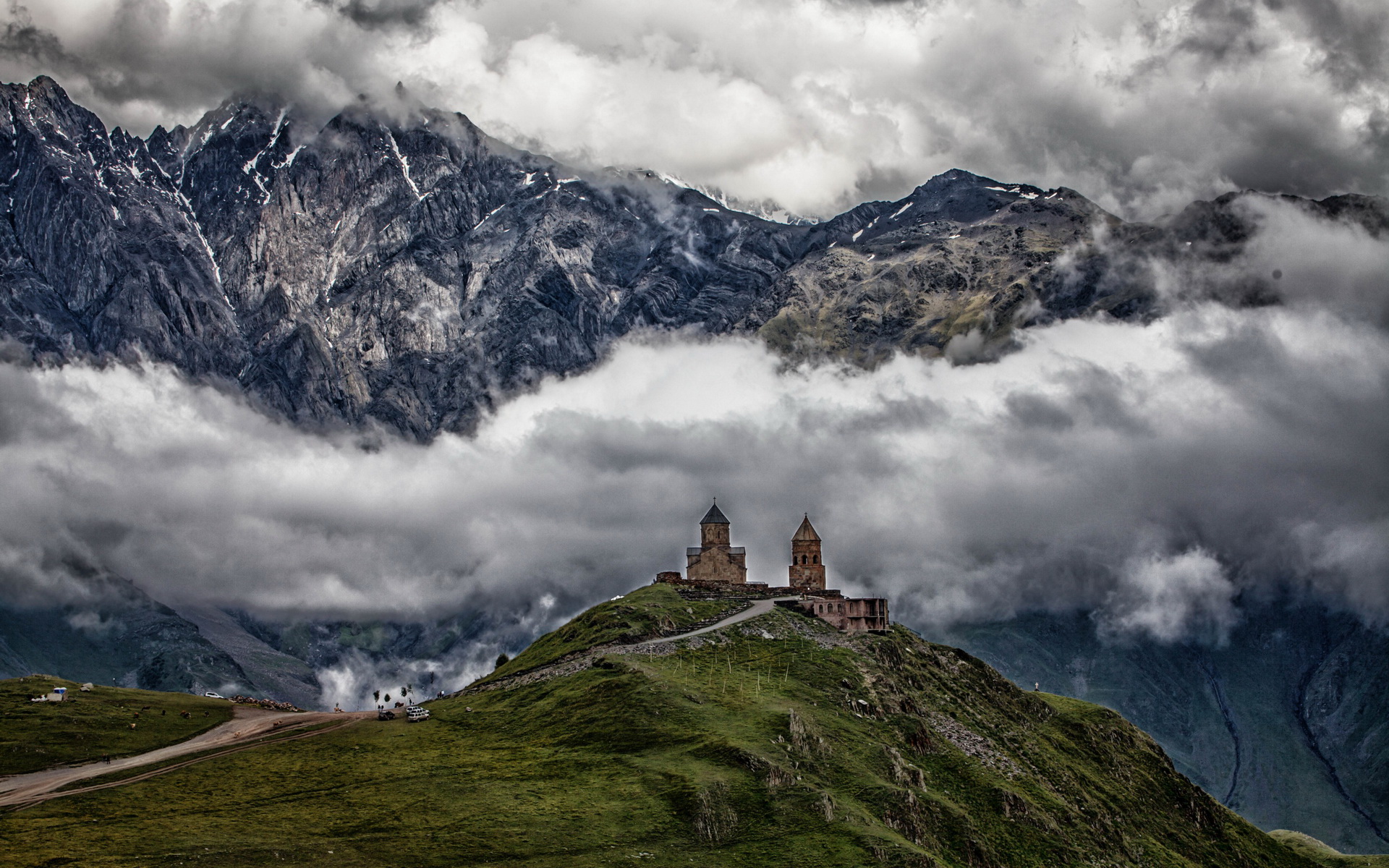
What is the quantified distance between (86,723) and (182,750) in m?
18.5

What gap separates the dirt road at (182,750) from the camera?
126 metres

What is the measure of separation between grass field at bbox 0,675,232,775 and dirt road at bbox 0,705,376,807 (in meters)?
2.52

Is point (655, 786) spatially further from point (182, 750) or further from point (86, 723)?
point (86, 723)

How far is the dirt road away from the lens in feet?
413

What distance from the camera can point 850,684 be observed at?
557 feet

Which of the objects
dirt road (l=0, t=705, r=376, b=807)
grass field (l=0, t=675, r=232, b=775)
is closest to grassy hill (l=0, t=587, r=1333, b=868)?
dirt road (l=0, t=705, r=376, b=807)

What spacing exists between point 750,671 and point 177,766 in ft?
247

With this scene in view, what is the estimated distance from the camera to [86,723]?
154 meters

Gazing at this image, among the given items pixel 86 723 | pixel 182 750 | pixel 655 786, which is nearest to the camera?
pixel 655 786

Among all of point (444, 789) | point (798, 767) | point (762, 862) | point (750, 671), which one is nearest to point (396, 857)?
point (444, 789)

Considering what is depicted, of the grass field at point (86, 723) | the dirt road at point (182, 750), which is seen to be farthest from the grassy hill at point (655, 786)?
the grass field at point (86, 723)

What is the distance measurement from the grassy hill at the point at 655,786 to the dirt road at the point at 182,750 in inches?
210

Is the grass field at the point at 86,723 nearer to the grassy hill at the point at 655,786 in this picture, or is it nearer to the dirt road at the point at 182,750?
the dirt road at the point at 182,750

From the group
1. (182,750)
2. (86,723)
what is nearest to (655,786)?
(182,750)
